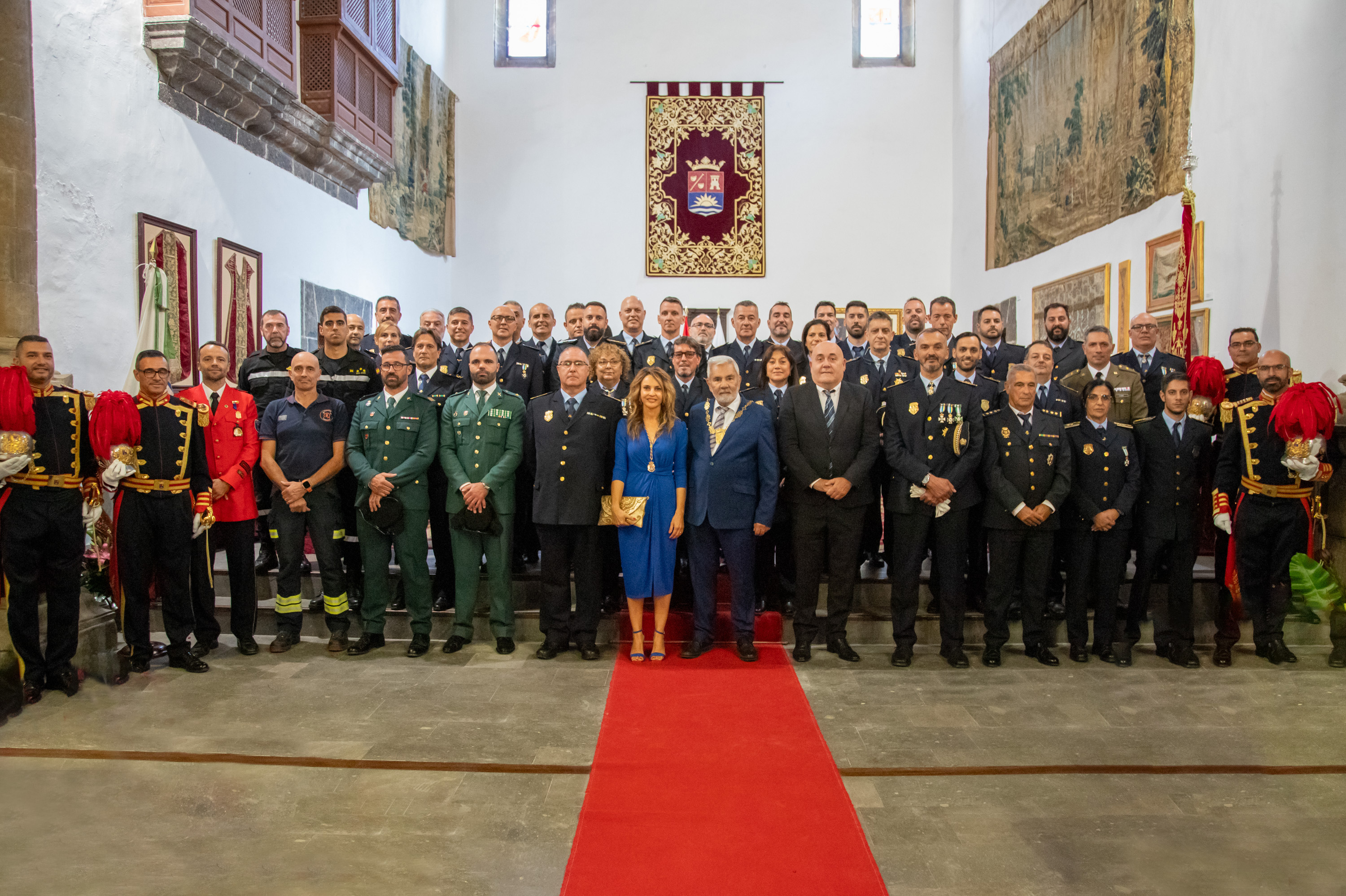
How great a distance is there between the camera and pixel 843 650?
4.64 metres

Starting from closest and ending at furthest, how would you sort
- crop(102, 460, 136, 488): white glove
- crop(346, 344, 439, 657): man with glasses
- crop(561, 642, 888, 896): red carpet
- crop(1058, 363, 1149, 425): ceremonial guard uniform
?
crop(561, 642, 888, 896): red carpet, crop(102, 460, 136, 488): white glove, crop(346, 344, 439, 657): man with glasses, crop(1058, 363, 1149, 425): ceremonial guard uniform

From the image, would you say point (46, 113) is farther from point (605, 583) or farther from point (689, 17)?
point (689, 17)

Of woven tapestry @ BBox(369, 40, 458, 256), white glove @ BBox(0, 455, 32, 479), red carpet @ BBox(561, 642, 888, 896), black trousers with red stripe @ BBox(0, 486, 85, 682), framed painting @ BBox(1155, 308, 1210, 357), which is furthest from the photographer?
woven tapestry @ BBox(369, 40, 458, 256)

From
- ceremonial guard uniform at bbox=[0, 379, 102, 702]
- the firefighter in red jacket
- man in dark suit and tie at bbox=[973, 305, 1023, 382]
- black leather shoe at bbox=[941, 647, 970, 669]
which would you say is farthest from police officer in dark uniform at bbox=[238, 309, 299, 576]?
man in dark suit and tie at bbox=[973, 305, 1023, 382]

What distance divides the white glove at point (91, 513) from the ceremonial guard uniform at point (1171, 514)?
4906 mm

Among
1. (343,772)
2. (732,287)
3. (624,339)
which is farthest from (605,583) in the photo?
(732,287)

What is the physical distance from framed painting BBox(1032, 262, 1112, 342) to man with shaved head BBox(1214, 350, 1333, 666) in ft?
10.2

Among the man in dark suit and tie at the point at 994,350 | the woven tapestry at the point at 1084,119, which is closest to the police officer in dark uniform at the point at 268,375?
the man in dark suit and tie at the point at 994,350

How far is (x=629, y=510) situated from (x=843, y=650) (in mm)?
1273

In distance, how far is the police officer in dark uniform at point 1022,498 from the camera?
4.54 meters

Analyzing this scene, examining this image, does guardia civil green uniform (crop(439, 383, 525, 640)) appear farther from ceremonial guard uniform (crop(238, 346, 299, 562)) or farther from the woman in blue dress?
ceremonial guard uniform (crop(238, 346, 299, 562))

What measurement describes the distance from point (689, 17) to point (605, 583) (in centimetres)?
961

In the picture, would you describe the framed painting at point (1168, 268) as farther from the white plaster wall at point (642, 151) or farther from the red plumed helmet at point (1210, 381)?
the white plaster wall at point (642, 151)

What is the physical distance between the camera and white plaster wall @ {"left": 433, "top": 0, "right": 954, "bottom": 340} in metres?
12.3
